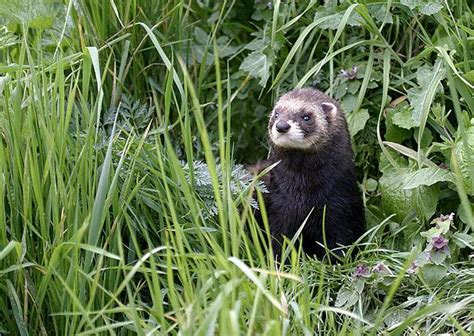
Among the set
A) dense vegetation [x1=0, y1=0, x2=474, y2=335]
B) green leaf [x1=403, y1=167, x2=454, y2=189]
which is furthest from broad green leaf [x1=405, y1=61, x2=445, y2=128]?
green leaf [x1=403, y1=167, x2=454, y2=189]

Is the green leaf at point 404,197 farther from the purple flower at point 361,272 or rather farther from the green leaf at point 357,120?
the purple flower at point 361,272

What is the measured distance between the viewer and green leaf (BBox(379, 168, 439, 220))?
3.81 m

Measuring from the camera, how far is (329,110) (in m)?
4.05

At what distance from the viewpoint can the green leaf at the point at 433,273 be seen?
330cm

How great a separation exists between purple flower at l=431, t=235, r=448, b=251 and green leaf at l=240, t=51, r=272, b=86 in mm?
1179

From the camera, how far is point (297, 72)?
4.49 metres

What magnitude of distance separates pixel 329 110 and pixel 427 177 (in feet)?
1.83

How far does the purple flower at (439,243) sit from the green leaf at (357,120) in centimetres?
97

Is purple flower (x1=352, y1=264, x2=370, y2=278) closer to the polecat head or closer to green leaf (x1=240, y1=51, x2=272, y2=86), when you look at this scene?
the polecat head

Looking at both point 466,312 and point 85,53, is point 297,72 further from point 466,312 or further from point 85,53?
point 466,312

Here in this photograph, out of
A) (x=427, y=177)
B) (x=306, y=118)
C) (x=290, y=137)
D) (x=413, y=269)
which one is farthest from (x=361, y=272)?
(x=306, y=118)

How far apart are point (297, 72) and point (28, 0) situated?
4.22 ft

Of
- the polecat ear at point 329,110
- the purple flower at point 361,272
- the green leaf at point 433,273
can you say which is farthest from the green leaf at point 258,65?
the green leaf at point 433,273

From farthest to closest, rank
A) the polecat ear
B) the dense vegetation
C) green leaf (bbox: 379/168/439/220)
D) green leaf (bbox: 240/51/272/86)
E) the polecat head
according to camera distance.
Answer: green leaf (bbox: 240/51/272/86) → the polecat ear → the polecat head → green leaf (bbox: 379/168/439/220) → the dense vegetation
